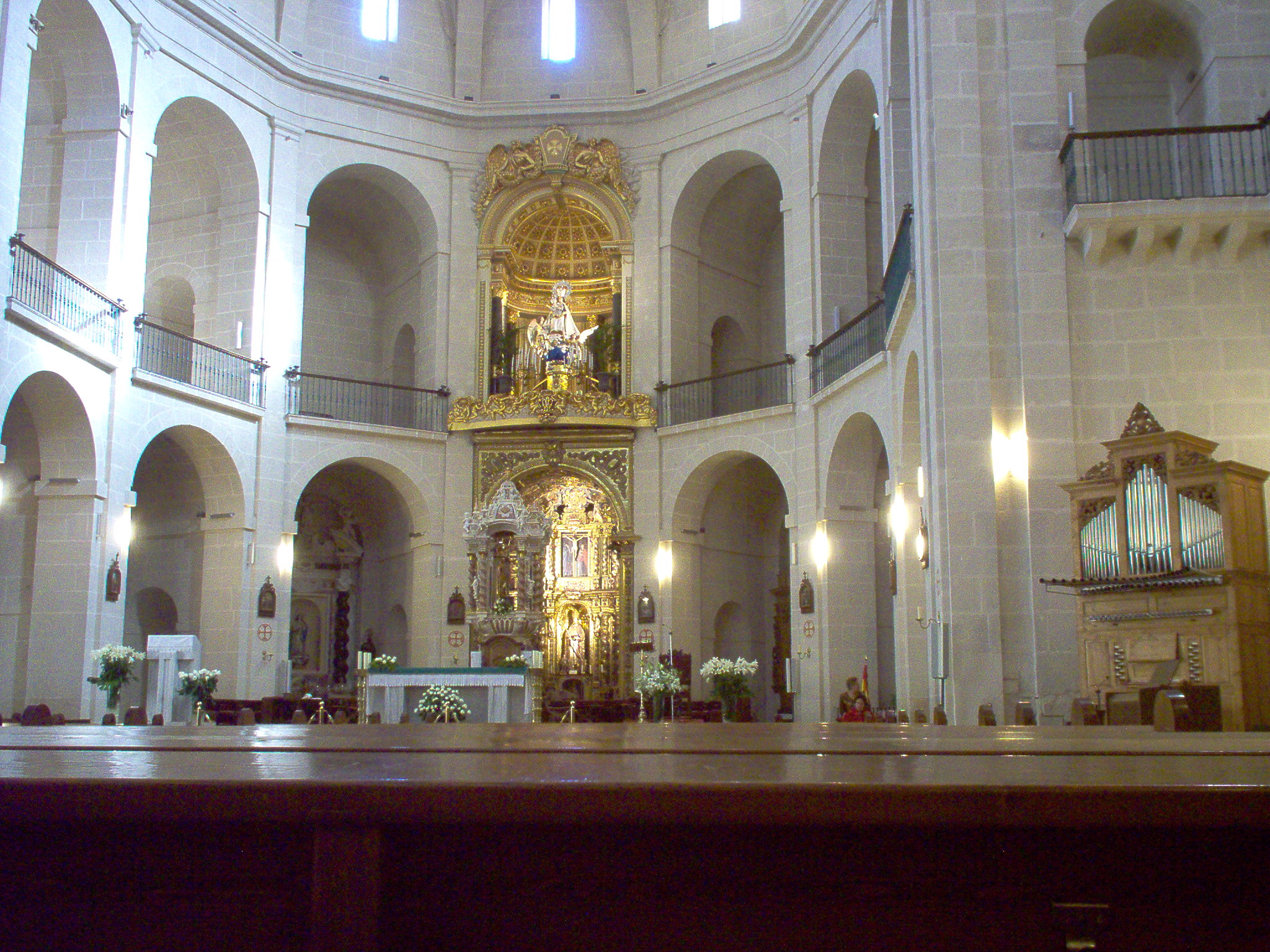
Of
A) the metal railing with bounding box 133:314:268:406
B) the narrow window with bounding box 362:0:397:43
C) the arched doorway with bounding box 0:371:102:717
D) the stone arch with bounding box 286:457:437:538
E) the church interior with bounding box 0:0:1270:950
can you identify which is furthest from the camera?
the narrow window with bounding box 362:0:397:43

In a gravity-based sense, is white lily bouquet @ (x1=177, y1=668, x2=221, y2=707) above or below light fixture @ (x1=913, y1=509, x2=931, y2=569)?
below

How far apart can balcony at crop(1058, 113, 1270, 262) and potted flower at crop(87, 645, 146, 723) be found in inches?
486

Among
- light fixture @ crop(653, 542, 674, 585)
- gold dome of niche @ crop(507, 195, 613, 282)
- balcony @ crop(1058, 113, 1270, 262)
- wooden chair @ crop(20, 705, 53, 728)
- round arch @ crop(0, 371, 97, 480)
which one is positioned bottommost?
wooden chair @ crop(20, 705, 53, 728)

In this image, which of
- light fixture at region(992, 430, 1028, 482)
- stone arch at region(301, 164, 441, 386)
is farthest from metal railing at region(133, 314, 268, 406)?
light fixture at region(992, 430, 1028, 482)

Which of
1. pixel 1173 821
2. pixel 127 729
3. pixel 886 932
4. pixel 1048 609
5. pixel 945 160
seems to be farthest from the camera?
pixel 945 160

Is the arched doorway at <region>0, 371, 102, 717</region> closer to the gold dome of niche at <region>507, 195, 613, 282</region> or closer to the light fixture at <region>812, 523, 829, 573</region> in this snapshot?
the gold dome of niche at <region>507, 195, 613, 282</region>

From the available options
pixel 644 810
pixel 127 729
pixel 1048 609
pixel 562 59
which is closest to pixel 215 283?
pixel 562 59

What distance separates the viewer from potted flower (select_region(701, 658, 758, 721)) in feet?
57.1

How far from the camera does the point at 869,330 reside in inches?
723

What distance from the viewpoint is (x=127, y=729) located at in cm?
332

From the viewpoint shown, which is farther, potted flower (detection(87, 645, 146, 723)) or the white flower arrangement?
the white flower arrangement

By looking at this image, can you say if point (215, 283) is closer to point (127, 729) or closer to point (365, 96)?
point (365, 96)

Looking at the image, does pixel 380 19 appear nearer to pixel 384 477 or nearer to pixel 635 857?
pixel 384 477

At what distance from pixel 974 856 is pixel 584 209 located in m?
23.4
